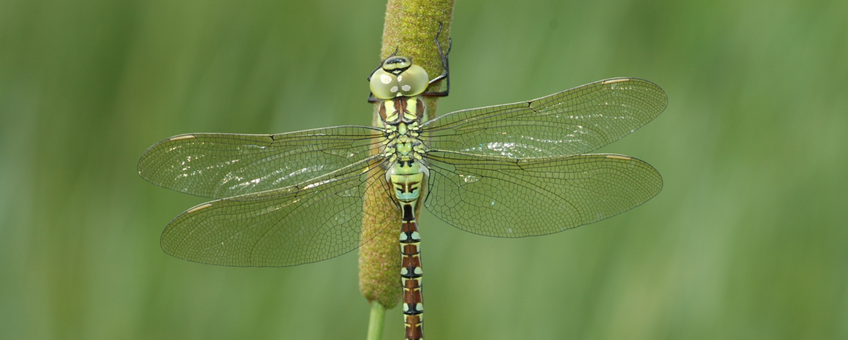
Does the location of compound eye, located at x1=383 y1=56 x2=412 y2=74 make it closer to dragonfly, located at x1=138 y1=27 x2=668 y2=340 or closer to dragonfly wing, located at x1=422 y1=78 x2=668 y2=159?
dragonfly, located at x1=138 y1=27 x2=668 y2=340

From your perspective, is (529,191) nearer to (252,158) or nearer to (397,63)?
(397,63)

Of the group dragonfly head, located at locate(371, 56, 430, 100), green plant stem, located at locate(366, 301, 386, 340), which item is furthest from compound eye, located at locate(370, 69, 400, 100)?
green plant stem, located at locate(366, 301, 386, 340)

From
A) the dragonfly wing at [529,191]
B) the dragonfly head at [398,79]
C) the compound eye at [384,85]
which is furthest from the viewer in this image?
the dragonfly wing at [529,191]

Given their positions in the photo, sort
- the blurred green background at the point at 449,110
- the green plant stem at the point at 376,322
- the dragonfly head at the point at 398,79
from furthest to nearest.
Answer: the blurred green background at the point at 449,110, the dragonfly head at the point at 398,79, the green plant stem at the point at 376,322

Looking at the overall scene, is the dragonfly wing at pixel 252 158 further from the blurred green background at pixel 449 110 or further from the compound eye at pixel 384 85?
the blurred green background at pixel 449 110

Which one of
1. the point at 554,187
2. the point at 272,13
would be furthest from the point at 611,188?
the point at 272,13

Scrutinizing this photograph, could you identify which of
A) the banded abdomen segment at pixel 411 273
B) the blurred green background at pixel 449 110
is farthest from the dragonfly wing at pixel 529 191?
the blurred green background at pixel 449 110

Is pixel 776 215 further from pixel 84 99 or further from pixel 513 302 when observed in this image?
pixel 84 99
